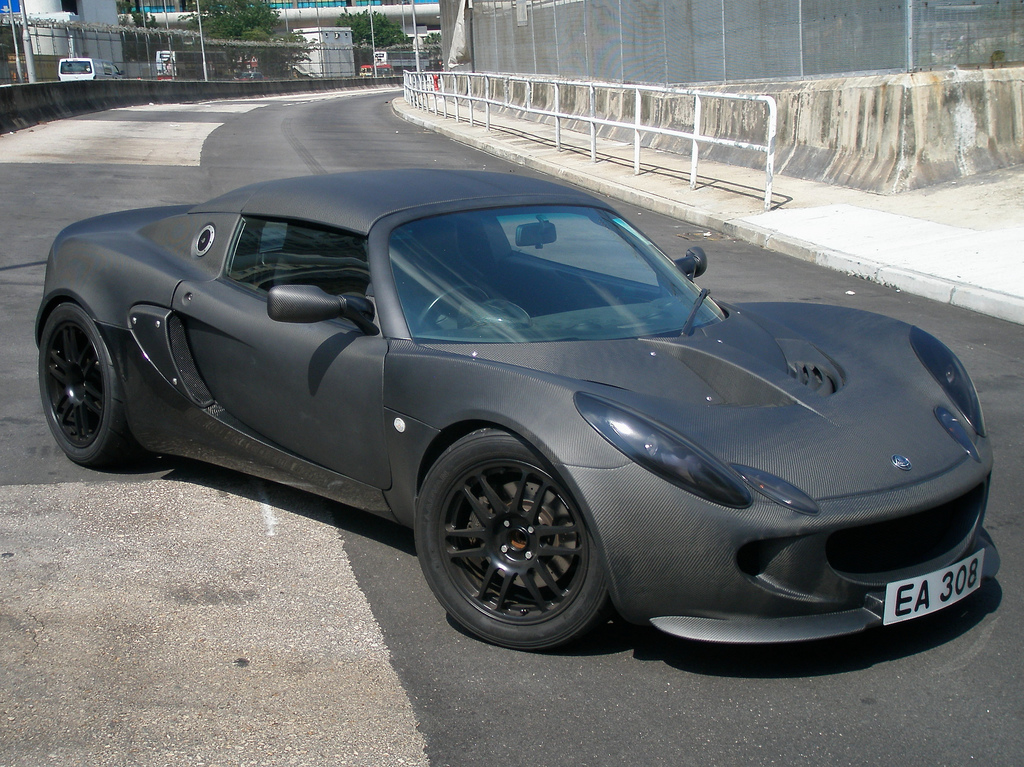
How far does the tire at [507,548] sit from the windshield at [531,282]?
22.0 inches

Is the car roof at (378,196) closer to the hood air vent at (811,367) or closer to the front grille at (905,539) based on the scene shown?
the hood air vent at (811,367)

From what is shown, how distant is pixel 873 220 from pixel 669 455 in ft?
28.8

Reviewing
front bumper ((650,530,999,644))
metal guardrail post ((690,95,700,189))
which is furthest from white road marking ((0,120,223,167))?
front bumper ((650,530,999,644))

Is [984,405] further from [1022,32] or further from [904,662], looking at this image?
[1022,32]

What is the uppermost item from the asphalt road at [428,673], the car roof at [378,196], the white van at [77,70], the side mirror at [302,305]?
the white van at [77,70]

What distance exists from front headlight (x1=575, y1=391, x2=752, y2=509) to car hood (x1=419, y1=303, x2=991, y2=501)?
71mm

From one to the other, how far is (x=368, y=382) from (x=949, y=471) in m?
1.82

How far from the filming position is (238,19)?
11444 cm

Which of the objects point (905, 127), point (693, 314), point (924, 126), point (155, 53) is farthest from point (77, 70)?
point (693, 314)

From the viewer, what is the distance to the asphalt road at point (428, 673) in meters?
2.61

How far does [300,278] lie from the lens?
13.0 feet

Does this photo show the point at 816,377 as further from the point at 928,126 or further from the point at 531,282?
the point at 928,126

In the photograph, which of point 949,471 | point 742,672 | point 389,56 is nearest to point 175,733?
point 742,672

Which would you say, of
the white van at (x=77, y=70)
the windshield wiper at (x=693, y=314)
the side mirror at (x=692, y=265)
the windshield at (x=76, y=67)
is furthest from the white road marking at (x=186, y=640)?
the windshield at (x=76, y=67)
